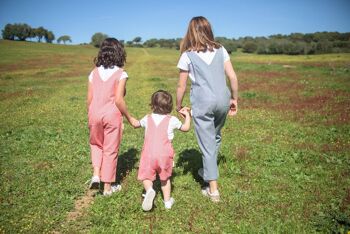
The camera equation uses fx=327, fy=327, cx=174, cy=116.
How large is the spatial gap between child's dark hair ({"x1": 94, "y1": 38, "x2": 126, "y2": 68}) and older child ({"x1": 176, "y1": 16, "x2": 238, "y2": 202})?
1.25 m

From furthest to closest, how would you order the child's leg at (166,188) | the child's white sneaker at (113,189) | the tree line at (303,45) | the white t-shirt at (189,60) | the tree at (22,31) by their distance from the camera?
the tree at (22,31) < the tree line at (303,45) < the child's white sneaker at (113,189) < the child's leg at (166,188) < the white t-shirt at (189,60)

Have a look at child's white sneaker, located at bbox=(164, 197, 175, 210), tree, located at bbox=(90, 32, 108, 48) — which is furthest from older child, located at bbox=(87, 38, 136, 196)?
tree, located at bbox=(90, 32, 108, 48)

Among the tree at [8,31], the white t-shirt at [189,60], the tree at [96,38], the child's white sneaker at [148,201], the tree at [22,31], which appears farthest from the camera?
the tree at [96,38]

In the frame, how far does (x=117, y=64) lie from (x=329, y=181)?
17.6 feet

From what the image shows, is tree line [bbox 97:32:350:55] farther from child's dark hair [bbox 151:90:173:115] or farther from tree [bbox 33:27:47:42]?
tree [bbox 33:27:47:42]

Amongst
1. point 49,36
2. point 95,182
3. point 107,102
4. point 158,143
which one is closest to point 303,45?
point 107,102

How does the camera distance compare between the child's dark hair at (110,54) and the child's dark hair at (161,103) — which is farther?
the child's dark hair at (110,54)

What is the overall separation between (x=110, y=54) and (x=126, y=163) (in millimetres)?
3528

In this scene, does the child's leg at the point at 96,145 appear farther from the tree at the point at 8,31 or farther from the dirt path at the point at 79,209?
the tree at the point at 8,31

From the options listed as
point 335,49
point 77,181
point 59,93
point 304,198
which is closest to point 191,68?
point 304,198

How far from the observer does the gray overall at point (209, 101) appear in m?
6.01

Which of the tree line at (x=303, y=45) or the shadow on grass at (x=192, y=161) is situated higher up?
the tree line at (x=303, y=45)

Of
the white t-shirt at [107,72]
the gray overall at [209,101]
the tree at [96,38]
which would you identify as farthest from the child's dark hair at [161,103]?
the tree at [96,38]

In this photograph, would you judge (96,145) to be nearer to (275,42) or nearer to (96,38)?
(275,42)
